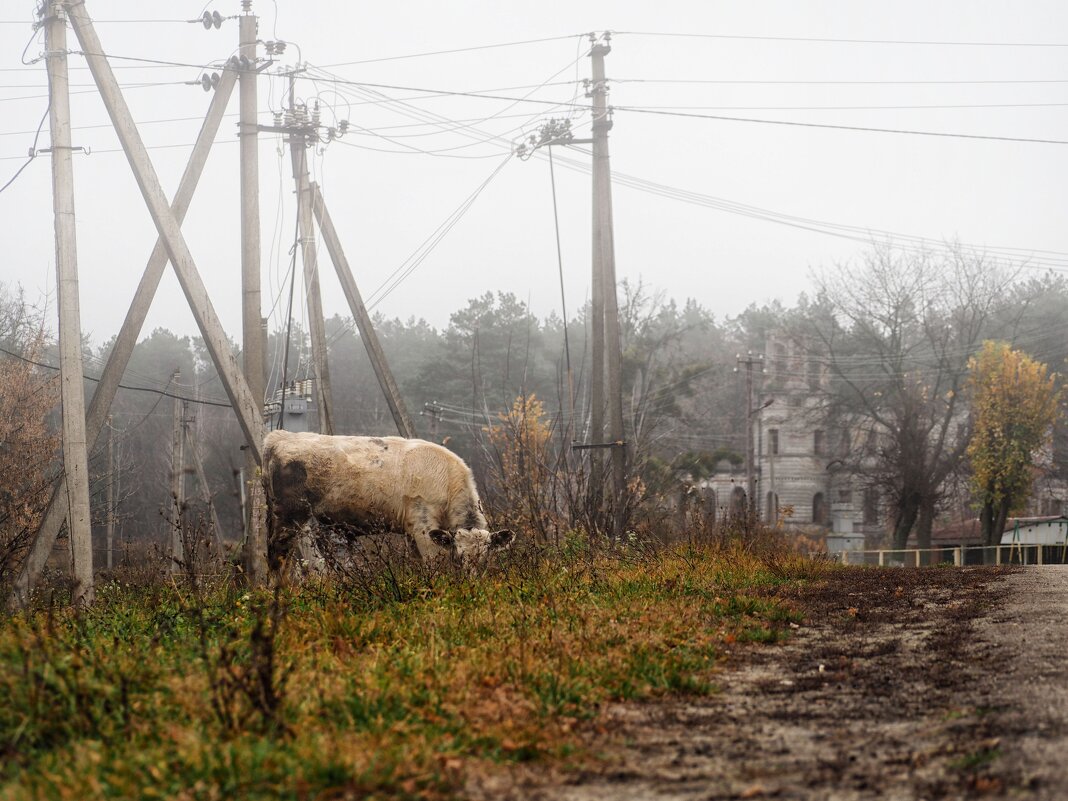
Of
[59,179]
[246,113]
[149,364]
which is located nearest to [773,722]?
[59,179]

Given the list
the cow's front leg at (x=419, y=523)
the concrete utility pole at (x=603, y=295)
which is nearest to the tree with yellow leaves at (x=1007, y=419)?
the concrete utility pole at (x=603, y=295)

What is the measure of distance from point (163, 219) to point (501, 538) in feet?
18.0

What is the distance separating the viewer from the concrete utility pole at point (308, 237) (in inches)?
780

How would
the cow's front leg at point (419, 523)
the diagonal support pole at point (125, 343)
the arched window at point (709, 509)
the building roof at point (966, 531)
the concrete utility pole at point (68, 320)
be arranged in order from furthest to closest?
the building roof at point (966, 531)
the arched window at point (709, 509)
the cow's front leg at point (419, 523)
the diagonal support pole at point (125, 343)
the concrete utility pole at point (68, 320)

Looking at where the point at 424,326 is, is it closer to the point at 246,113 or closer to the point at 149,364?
the point at 149,364

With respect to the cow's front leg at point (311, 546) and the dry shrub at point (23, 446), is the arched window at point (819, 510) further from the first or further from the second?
the cow's front leg at point (311, 546)

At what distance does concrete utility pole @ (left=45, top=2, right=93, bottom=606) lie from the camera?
482 inches

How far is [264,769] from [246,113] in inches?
542

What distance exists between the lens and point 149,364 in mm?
75688

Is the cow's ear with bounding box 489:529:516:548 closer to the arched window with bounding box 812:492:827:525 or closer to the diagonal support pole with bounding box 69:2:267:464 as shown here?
the diagonal support pole with bounding box 69:2:267:464

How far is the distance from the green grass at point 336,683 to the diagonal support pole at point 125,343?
3251 mm

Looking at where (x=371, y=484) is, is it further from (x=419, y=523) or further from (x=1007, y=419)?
(x=1007, y=419)

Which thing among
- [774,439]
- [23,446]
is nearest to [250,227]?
[23,446]

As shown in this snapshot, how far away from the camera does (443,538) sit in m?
12.3
